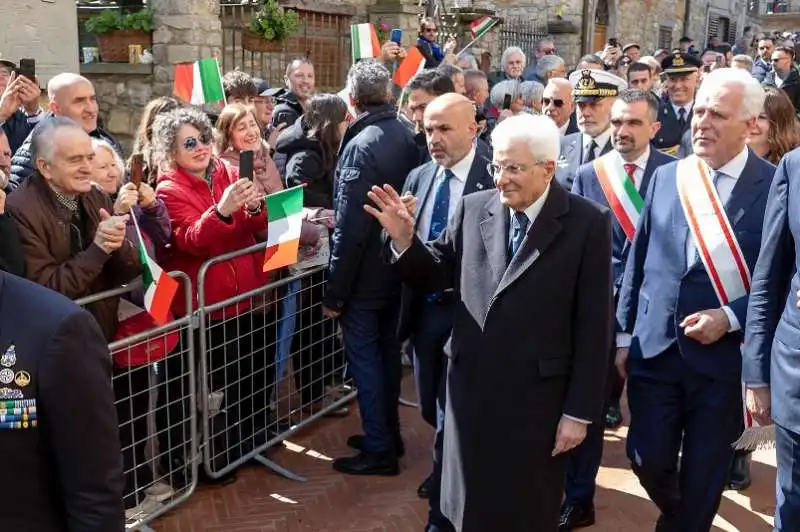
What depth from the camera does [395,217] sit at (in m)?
3.62

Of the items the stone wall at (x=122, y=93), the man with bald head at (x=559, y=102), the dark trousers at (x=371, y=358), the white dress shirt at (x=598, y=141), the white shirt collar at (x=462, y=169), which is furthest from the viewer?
the stone wall at (x=122, y=93)

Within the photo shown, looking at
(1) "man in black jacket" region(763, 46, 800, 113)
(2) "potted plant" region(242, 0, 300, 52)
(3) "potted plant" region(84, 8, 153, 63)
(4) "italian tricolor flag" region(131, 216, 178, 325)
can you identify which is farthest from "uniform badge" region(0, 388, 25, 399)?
(1) "man in black jacket" region(763, 46, 800, 113)

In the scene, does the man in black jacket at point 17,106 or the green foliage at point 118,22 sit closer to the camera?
the man in black jacket at point 17,106

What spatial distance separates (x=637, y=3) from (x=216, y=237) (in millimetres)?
23473

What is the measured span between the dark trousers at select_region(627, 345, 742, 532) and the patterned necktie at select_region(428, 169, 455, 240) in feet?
3.78

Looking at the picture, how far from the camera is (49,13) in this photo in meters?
8.66

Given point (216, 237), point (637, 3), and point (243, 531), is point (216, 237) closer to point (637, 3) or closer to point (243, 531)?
point (243, 531)

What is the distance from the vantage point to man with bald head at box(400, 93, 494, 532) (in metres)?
4.21

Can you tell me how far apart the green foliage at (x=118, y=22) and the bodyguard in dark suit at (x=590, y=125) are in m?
6.30

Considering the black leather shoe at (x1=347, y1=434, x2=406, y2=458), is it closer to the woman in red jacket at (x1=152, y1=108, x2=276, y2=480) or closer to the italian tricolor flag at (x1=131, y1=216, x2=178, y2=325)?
the woman in red jacket at (x1=152, y1=108, x2=276, y2=480)

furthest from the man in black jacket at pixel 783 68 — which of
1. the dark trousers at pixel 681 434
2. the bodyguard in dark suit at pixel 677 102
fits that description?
the dark trousers at pixel 681 434

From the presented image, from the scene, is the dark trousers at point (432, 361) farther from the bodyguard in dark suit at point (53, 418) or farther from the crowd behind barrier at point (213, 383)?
the bodyguard in dark suit at point (53, 418)

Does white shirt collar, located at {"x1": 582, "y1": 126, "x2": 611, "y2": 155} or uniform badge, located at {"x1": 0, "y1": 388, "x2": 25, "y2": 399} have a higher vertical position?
white shirt collar, located at {"x1": 582, "y1": 126, "x2": 611, "y2": 155}

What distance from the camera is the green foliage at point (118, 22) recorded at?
395 inches
